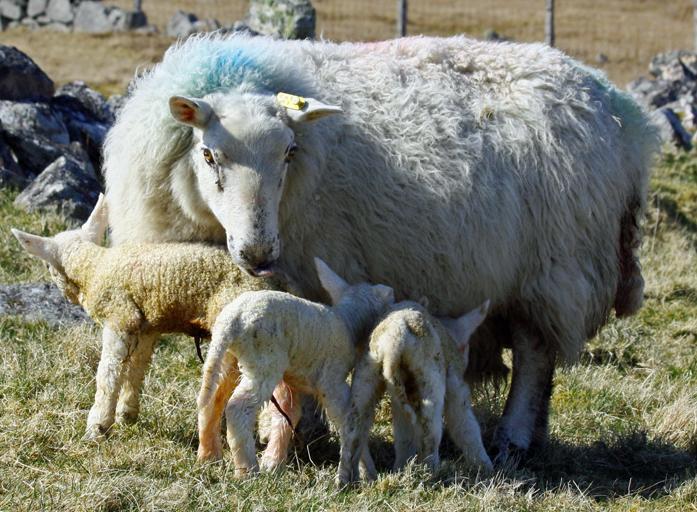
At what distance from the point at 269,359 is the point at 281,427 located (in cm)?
64

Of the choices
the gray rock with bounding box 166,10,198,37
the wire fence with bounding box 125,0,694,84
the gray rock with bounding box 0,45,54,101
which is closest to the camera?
the gray rock with bounding box 0,45,54,101

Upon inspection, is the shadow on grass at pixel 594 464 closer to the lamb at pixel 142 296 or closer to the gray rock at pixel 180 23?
the lamb at pixel 142 296

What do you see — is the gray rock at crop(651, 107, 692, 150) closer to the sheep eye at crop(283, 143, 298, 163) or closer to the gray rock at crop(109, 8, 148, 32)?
the sheep eye at crop(283, 143, 298, 163)

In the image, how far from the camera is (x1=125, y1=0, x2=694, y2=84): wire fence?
2797cm

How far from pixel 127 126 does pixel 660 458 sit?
3.17 m

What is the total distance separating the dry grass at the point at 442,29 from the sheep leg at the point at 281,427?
12913 millimetres

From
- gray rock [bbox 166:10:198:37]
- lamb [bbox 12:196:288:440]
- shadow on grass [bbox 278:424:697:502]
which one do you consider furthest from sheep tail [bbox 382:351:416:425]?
gray rock [bbox 166:10:198:37]

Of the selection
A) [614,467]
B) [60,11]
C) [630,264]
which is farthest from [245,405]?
[60,11]

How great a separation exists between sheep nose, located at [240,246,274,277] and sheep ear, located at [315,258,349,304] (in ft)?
1.48

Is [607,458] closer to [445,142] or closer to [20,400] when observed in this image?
[445,142]

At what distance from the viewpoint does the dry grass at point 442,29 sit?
22031mm

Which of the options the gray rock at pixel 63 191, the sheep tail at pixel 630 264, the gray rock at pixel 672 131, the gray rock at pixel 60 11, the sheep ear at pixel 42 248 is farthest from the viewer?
the gray rock at pixel 60 11

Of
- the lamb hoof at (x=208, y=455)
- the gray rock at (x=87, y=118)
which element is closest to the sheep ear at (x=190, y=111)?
the lamb hoof at (x=208, y=455)

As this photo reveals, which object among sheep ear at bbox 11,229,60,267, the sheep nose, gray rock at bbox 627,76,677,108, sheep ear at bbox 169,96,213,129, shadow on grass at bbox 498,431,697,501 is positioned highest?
sheep ear at bbox 169,96,213,129
